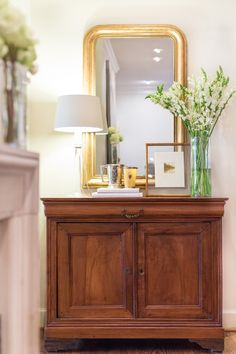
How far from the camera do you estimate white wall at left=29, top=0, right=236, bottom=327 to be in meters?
3.49

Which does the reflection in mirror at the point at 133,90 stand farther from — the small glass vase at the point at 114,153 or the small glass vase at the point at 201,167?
the small glass vase at the point at 201,167

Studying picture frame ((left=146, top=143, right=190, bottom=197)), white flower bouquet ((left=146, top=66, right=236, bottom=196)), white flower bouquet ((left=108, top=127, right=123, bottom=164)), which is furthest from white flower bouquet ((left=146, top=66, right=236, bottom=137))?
white flower bouquet ((left=108, top=127, right=123, bottom=164))

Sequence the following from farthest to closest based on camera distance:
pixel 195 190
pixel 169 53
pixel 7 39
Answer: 1. pixel 169 53
2. pixel 195 190
3. pixel 7 39

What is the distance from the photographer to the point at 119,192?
311 cm

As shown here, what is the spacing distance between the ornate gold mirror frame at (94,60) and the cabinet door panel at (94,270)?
1.79 ft

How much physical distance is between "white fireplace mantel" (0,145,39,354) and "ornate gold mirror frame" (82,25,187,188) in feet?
6.45

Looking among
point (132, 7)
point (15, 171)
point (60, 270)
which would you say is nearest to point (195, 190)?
point (60, 270)

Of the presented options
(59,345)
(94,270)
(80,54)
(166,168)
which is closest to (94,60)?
(80,54)

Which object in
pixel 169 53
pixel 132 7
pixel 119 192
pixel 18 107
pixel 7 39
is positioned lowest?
pixel 119 192

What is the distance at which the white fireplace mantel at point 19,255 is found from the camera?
139 cm

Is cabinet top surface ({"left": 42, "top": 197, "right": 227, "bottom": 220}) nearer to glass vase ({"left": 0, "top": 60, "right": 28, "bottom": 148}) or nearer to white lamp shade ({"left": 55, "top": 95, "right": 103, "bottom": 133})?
white lamp shade ({"left": 55, "top": 95, "right": 103, "bottom": 133})

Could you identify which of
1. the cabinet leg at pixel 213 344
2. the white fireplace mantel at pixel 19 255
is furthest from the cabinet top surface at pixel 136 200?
the white fireplace mantel at pixel 19 255

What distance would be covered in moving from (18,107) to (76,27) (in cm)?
233

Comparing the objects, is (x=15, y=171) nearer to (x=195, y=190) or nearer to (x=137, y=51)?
(x=195, y=190)
